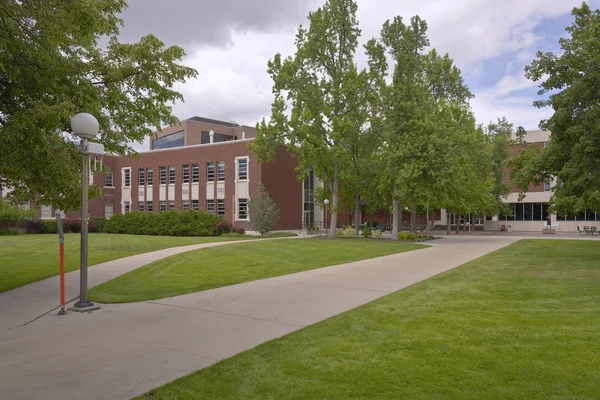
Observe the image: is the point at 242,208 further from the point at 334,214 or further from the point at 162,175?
the point at 334,214

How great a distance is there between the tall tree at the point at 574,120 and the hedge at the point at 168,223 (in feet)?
82.4

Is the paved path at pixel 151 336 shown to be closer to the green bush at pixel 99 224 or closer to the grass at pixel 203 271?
the grass at pixel 203 271

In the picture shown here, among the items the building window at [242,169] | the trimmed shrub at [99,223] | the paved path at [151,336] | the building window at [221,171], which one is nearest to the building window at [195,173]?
the building window at [221,171]

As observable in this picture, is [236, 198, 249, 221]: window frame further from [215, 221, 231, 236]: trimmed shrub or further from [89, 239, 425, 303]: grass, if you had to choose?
[89, 239, 425, 303]: grass

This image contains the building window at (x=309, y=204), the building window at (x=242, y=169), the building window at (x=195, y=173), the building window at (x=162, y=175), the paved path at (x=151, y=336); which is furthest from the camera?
the building window at (x=162, y=175)

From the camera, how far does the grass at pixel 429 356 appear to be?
14.2 feet

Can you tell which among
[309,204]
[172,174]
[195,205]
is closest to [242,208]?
[195,205]

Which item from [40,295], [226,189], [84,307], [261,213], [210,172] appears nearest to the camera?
[84,307]

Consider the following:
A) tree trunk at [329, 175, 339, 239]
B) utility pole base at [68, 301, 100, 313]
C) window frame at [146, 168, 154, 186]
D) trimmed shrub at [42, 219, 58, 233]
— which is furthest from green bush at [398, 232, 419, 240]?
window frame at [146, 168, 154, 186]

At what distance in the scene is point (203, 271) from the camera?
44.2 feet

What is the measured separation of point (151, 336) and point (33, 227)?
38.6m

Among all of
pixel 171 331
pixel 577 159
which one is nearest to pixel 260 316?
pixel 171 331

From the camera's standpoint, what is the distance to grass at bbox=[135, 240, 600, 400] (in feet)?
14.2

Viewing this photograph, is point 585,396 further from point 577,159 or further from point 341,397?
point 577,159
